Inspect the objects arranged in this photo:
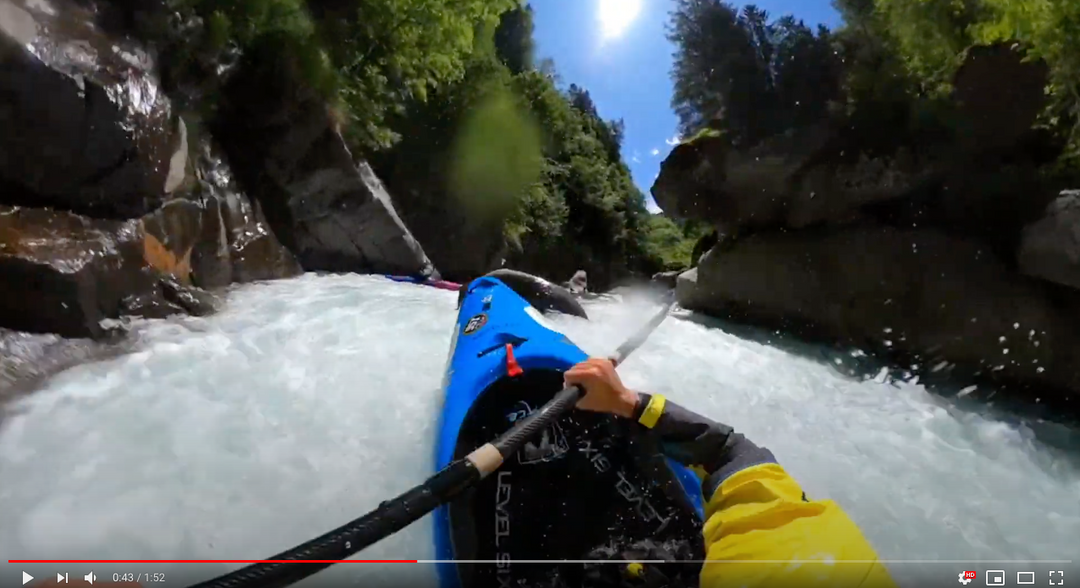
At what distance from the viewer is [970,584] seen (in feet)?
4.13

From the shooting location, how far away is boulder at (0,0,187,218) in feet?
8.75

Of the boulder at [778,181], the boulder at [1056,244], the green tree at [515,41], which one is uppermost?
the green tree at [515,41]

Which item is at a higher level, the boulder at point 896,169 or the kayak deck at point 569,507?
the boulder at point 896,169

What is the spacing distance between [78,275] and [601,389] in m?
2.46

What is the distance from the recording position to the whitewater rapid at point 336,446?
151 centimetres

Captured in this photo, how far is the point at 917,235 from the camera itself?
570 centimetres

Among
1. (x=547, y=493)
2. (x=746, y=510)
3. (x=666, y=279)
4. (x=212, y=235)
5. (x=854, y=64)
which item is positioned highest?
(x=854, y=64)

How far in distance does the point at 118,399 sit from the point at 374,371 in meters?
0.95

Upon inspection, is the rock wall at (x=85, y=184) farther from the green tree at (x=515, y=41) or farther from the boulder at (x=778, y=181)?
the green tree at (x=515, y=41)

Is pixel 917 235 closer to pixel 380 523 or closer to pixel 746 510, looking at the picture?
pixel 746 510

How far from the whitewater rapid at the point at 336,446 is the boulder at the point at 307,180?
2.10m

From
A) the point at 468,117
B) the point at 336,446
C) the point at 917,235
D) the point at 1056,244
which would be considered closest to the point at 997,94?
the point at 917,235

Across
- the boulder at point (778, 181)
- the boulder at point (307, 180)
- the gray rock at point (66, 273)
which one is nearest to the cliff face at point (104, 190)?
the gray rock at point (66, 273)

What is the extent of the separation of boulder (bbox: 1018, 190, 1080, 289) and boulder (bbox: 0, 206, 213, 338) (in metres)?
5.68
